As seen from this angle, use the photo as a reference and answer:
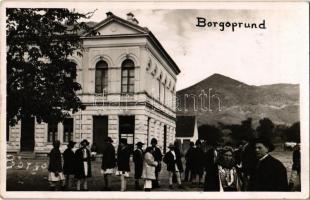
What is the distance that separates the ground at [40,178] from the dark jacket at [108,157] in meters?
0.25

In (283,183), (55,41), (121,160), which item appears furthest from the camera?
(121,160)

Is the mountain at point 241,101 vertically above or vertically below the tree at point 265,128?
above

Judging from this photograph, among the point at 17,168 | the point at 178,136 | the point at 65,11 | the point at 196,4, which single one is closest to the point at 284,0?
the point at 196,4

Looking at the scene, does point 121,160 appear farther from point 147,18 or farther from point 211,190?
point 147,18

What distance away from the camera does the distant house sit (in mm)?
9055

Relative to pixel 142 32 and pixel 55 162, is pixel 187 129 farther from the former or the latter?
pixel 55 162

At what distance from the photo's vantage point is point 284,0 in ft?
28.1

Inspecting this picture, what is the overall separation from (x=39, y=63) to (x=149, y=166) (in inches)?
111

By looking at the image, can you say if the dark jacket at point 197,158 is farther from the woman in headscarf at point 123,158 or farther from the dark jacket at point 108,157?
the dark jacket at point 108,157

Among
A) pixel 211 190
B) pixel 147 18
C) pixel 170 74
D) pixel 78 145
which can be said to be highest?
pixel 147 18

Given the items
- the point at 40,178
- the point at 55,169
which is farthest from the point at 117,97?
the point at 40,178

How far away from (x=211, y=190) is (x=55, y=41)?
3846 millimetres

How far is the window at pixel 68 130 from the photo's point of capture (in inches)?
357

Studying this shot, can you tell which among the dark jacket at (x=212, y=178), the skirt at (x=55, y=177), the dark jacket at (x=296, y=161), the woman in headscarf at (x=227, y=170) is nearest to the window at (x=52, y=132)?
the skirt at (x=55, y=177)
